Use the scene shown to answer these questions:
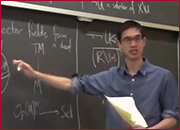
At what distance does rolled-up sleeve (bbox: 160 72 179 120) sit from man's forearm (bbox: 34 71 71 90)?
0.50 metres

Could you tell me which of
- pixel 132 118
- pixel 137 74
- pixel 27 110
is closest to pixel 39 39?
pixel 27 110

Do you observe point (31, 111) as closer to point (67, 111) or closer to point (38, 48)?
point (67, 111)

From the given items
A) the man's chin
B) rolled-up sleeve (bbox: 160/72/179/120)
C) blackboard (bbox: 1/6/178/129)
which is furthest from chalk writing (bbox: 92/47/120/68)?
rolled-up sleeve (bbox: 160/72/179/120)

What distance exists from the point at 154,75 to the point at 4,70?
2.57 ft

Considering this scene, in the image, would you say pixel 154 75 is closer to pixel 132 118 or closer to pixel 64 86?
pixel 132 118

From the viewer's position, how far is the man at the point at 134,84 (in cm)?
169

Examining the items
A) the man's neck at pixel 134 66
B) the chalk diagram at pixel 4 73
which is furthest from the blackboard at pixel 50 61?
the man's neck at pixel 134 66

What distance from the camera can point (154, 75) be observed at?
1746 mm

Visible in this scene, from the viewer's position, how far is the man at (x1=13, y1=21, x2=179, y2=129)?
5.53ft

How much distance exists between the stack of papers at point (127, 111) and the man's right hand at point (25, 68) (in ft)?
1.45

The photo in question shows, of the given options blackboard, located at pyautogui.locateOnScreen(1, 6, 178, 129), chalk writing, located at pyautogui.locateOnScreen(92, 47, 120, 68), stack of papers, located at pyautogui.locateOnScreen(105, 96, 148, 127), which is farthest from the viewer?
chalk writing, located at pyautogui.locateOnScreen(92, 47, 120, 68)

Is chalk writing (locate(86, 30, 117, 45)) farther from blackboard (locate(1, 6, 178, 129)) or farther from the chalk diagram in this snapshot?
the chalk diagram

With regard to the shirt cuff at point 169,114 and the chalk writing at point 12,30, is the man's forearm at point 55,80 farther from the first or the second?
the shirt cuff at point 169,114

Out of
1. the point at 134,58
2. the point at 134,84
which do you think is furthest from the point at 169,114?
the point at 134,58
